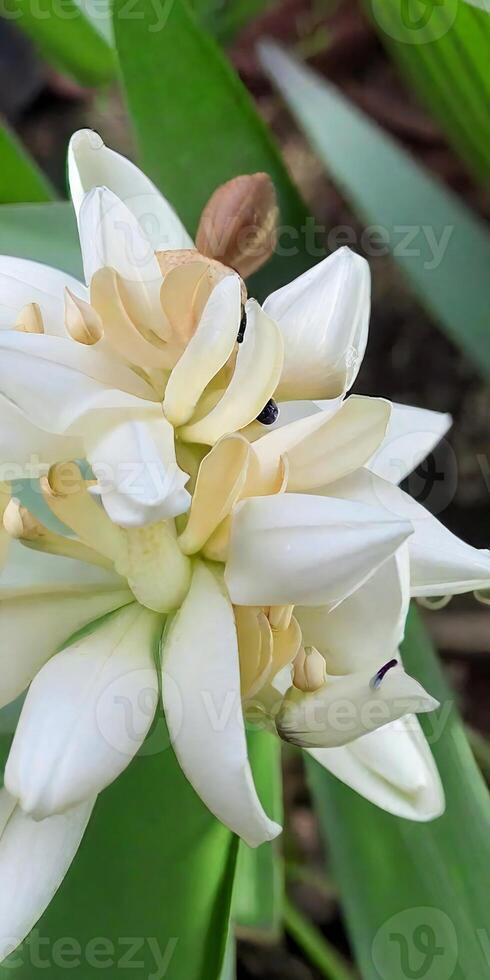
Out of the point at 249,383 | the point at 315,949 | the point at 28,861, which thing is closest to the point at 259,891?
the point at 315,949

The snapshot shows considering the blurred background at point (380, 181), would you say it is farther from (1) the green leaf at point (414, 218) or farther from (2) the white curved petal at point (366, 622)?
(2) the white curved petal at point (366, 622)

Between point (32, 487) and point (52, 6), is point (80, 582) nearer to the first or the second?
point (32, 487)

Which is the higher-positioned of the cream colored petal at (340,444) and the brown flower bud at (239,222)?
the brown flower bud at (239,222)

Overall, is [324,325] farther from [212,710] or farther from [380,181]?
[380,181]

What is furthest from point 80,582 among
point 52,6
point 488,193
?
point 488,193

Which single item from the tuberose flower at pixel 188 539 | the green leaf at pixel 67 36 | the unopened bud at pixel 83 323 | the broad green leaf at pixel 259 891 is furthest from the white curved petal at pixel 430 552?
the green leaf at pixel 67 36
